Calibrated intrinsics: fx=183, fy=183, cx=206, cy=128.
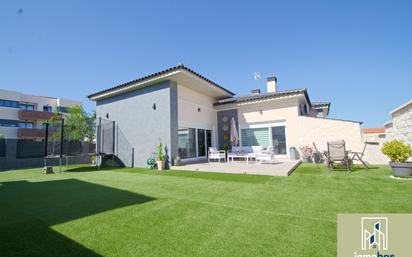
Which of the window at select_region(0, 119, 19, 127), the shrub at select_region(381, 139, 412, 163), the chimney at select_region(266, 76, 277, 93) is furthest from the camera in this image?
the window at select_region(0, 119, 19, 127)

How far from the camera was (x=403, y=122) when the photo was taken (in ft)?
26.7

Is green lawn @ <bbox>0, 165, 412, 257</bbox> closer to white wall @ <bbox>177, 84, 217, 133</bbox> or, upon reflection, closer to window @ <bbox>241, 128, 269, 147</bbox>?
white wall @ <bbox>177, 84, 217, 133</bbox>

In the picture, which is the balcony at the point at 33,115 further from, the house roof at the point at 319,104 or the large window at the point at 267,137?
the house roof at the point at 319,104

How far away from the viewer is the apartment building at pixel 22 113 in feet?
103

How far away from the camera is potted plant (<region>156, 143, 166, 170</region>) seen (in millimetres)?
10109

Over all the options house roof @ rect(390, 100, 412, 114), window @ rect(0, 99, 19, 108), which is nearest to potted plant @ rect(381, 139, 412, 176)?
house roof @ rect(390, 100, 412, 114)

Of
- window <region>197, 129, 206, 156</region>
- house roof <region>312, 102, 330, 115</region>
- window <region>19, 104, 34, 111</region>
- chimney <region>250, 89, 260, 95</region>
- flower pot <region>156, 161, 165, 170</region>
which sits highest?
window <region>19, 104, 34, 111</region>

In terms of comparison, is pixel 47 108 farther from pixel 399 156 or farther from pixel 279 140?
pixel 399 156

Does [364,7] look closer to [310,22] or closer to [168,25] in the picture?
[310,22]

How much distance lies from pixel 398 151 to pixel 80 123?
119 ft

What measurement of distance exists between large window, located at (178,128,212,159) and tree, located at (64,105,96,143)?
77.2 ft

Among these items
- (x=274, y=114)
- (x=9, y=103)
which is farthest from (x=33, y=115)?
(x=274, y=114)

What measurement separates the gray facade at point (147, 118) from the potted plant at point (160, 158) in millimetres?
289

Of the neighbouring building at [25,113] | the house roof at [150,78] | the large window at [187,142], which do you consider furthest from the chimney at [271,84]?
the neighbouring building at [25,113]
